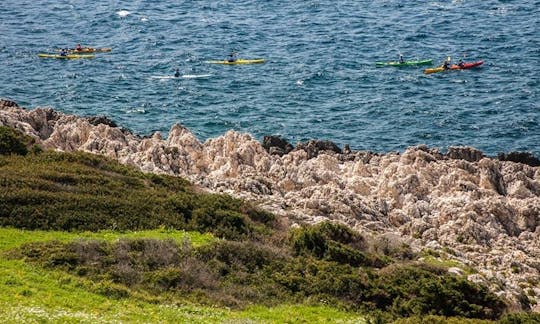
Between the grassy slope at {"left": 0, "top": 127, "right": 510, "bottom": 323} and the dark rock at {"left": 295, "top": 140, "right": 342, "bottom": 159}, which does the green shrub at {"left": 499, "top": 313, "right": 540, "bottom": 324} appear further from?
the dark rock at {"left": 295, "top": 140, "right": 342, "bottom": 159}

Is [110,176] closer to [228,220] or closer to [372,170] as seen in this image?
[228,220]

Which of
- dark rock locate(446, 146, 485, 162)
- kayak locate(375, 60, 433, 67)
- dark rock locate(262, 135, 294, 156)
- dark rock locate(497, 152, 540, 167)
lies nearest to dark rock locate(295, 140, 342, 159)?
dark rock locate(262, 135, 294, 156)

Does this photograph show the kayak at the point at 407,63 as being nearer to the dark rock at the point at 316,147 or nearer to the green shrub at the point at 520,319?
the dark rock at the point at 316,147

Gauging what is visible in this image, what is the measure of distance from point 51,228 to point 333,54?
2351 inches

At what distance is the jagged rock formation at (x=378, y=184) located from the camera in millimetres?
40969

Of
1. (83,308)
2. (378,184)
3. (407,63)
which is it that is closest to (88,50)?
(407,63)

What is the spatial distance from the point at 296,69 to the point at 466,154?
32.5 m

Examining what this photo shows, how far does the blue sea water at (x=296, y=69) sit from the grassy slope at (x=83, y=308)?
3552cm

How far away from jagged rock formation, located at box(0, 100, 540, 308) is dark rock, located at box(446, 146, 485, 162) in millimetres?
68

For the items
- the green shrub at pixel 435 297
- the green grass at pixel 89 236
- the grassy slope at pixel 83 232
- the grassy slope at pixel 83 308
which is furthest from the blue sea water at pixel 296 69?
the grassy slope at pixel 83 308

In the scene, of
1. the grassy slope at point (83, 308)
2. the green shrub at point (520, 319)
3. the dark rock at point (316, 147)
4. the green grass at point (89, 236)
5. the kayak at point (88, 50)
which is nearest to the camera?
the grassy slope at point (83, 308)

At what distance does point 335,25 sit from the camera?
10206cm

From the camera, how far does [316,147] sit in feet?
193

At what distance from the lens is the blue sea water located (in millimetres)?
69312
